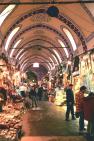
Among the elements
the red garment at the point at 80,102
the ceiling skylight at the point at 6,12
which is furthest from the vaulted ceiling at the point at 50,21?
the red garment at the point at 80,102

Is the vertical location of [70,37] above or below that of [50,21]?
below

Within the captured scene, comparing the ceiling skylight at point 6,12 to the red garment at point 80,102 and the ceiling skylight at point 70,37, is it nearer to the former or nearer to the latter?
the ceiling skylight at point 70,37

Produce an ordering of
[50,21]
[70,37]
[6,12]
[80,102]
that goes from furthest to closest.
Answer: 1. [70,37]
2. [50,21]
3. [6,12]
4. [80,102]

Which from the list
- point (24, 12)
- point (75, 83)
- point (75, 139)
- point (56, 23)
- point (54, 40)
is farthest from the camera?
point (54, 40)

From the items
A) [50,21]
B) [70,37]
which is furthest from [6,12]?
[70,37]

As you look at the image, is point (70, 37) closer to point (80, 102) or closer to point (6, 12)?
point (6, 12)

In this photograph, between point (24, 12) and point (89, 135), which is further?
point (24, 12)

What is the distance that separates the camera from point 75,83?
Answer: 992 inches

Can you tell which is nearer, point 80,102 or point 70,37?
point 80,102

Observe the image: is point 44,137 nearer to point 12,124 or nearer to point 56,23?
point 12,124

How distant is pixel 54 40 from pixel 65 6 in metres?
10.1

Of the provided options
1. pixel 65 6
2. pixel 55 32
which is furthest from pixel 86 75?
pixel 55 32

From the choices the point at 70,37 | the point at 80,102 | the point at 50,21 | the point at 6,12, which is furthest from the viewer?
the point at 70,37

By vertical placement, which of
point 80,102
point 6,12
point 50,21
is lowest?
point 80,102
